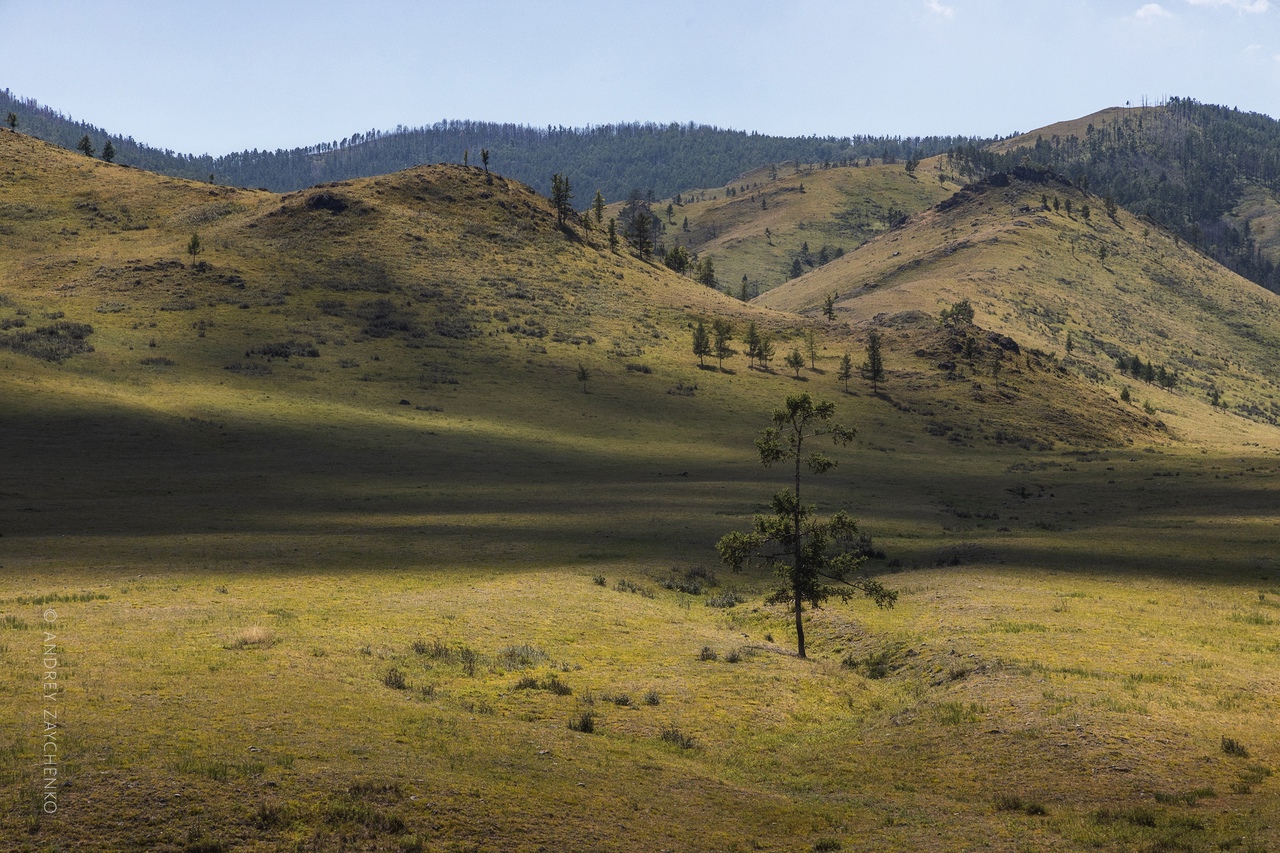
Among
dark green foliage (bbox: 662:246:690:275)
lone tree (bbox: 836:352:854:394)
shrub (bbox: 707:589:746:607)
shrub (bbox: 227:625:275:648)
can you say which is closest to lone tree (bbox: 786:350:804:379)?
lone tree (bbox: 836:352:854:394)

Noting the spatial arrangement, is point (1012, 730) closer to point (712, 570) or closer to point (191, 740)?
point (191, 740)

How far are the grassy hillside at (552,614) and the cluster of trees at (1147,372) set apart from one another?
170 ft

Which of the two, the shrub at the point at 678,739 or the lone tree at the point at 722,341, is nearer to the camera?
the shrub at the point at 678,739

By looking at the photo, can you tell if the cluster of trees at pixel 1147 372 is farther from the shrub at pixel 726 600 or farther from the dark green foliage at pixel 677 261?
the shrub at pixel 726 600

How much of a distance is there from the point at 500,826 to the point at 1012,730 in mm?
12514

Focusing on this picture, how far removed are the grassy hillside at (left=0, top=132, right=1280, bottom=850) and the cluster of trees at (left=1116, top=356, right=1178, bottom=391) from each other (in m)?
51.9

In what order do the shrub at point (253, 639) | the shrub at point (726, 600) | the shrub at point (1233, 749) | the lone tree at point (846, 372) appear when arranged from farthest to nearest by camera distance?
1. the lone tree at point (846, 372)
2. the shrub at point (726, 600)
3. the shrub at point (253, 639)
4. the shrub at point (1233, 749)

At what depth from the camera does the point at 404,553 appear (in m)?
40.8

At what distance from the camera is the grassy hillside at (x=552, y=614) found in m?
14.7

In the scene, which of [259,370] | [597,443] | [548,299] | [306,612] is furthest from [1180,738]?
[548,299]

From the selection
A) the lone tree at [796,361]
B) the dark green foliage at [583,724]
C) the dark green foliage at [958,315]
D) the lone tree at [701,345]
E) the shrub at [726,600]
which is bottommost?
the shrub at [726,600]

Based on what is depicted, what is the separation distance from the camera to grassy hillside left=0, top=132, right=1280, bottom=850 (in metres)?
14.7

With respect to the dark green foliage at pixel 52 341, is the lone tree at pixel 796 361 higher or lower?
higher

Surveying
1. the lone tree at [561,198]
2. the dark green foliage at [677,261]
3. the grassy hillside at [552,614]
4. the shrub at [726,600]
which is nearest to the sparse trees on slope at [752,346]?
the grassy hillside at [552,614]
